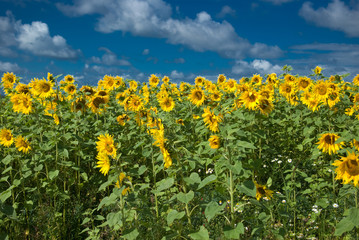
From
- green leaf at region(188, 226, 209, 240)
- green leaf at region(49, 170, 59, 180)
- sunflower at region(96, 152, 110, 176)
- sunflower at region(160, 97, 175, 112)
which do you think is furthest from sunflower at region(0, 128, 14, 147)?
green leaf at region(188, 226, 209, 240)

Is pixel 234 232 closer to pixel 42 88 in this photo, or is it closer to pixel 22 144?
pixel 22 144

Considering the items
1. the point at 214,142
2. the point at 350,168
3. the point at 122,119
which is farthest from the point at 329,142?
the point at 122,119

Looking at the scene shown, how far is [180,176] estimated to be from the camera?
2.81 m

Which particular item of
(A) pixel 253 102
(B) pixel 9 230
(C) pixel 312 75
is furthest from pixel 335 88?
(B) pixel 9 230

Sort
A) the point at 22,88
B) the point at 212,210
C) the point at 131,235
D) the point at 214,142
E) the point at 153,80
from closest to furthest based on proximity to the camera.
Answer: the point at 212,210
the point at 131,235
the point at 214,142
the point at 22,88
the point at 153,80

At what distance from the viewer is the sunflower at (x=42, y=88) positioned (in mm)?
4574

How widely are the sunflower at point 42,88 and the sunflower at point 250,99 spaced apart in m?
2.90

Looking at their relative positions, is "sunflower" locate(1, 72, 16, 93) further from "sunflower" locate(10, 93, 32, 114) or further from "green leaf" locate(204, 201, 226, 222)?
"green leaf" locate(204, 201, 226, 222)

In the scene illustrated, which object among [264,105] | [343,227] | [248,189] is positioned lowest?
[343,227]

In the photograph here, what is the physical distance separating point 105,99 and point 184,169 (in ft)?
10.3

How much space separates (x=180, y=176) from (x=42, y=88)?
3005 mm

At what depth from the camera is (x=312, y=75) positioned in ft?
20.5

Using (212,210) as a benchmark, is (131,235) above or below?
below

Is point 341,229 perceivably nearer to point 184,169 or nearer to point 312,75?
point 184,169
